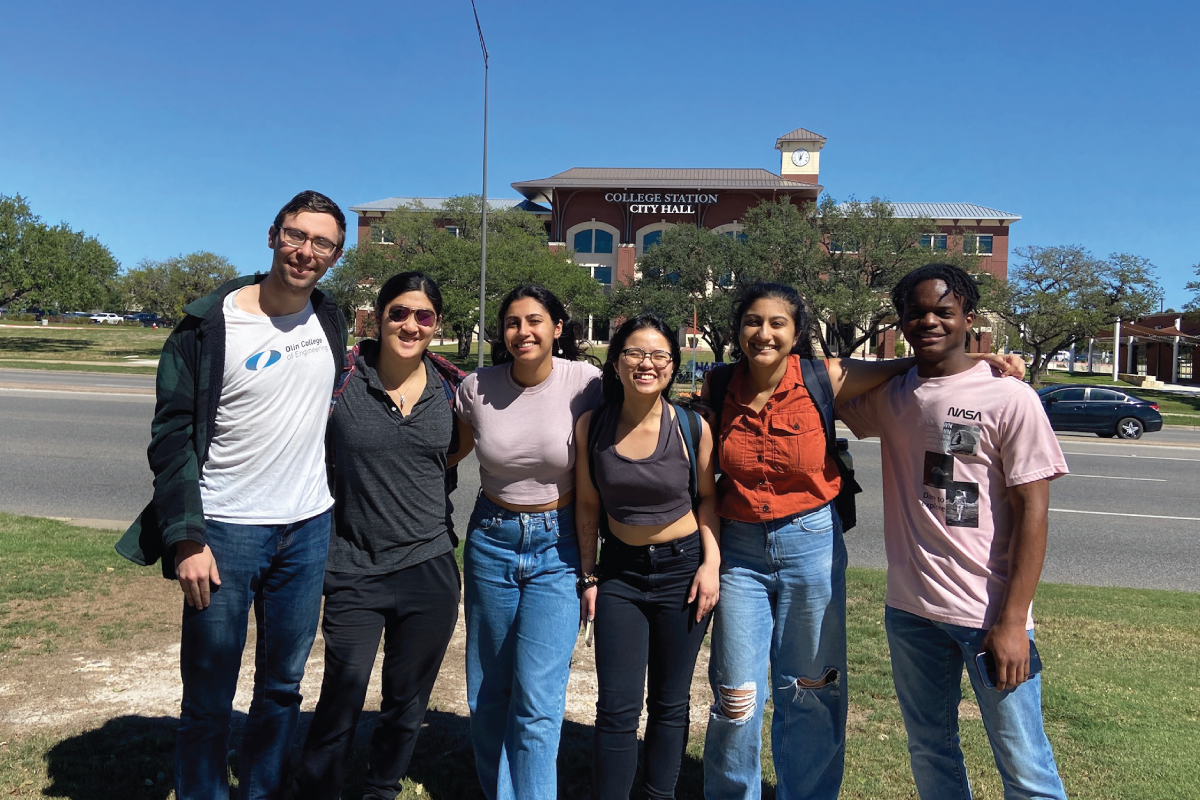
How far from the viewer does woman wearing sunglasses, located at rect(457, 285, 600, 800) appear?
9.30 ft

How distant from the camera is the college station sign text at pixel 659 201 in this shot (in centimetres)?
5631

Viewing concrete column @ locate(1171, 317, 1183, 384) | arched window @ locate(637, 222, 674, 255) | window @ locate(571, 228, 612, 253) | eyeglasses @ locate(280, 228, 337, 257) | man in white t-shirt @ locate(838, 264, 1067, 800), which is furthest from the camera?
window @ locate(571, 228, 612, 253)

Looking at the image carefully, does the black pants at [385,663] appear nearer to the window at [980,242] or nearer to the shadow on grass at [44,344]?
the shadow on grass at [44,344]

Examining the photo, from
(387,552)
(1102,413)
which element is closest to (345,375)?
(387,552)

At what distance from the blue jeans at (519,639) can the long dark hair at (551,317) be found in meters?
0.55

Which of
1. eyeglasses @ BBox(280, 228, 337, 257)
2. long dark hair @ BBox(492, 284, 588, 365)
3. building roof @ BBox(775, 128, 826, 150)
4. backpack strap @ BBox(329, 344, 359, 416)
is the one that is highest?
building roof @ BBox(775, 128, 826, 150)

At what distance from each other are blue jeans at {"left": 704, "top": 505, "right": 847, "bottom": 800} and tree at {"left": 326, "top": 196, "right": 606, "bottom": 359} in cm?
3066

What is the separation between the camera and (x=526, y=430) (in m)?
2.93

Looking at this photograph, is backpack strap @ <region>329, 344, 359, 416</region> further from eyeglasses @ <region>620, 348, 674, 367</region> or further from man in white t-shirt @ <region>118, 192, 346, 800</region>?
eyeglasses @ <region>620, 348, 674, 367</region>

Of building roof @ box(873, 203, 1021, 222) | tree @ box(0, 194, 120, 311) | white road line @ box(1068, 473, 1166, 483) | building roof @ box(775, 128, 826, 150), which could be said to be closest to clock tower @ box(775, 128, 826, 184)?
building roof @ box(775, 128, 826, 150)

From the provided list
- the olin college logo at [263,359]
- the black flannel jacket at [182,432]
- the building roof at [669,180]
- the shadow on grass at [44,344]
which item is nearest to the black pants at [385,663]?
the black flannel jacket at [182,432]

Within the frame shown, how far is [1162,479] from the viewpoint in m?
12.6

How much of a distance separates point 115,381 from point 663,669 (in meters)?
26.1

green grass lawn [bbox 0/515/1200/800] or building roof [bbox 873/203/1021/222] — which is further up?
building roof [bbox 873/203/1021/222]
